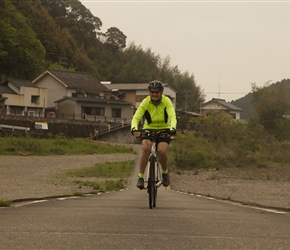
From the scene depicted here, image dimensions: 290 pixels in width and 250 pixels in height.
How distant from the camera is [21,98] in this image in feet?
206

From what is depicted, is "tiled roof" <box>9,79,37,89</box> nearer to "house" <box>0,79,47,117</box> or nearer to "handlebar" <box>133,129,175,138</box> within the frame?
"house" <box>0,79,47,117</box>

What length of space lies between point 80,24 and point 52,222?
9394 centimetres

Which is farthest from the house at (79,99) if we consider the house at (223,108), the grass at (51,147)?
the house at (223,108)

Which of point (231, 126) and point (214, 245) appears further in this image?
point (231, 126)

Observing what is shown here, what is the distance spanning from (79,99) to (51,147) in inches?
907

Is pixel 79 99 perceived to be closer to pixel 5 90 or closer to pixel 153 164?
pixel 5 90

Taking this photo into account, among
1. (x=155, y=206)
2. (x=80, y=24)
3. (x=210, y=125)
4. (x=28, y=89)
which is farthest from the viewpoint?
(x=80, y=24)

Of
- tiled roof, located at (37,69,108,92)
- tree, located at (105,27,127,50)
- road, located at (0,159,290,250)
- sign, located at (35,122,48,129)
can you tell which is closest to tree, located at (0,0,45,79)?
tiled roof, located at (37,69,108,92)

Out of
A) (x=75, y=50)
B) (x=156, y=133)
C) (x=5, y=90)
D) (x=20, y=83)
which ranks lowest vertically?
(x=156, y=133)

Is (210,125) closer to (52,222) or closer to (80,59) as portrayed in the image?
(52,222)

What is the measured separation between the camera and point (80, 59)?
3477 inches

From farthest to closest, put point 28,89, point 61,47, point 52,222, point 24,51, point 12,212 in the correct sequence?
point 61,47
point 24,51
point 28,89
point 12,212
point 52,222

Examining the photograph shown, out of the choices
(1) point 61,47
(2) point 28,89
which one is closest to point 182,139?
(2) point 28,89

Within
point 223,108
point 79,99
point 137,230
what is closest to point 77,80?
point 79,99
